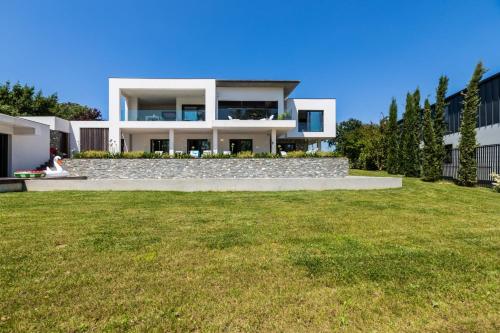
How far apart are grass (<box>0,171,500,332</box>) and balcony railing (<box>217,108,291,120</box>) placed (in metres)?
13.7

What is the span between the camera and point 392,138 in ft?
74.7

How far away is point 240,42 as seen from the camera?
23297 millimetres

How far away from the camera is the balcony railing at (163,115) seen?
19.4 meters

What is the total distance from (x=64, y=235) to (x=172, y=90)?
1692 centimetres

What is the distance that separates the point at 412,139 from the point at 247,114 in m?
12.1

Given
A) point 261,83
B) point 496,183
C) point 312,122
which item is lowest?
point 496,183

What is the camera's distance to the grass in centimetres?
251

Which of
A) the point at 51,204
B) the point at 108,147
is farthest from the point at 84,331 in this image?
the point at 108,147

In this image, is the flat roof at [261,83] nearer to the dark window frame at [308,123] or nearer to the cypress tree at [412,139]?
the dark window frame at [308,123]

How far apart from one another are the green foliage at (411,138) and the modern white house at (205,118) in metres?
5.29

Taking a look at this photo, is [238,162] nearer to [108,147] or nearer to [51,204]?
[51,204]

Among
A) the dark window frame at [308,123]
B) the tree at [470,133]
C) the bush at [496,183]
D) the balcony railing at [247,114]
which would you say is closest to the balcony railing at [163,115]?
the balcony railing at [247,114]

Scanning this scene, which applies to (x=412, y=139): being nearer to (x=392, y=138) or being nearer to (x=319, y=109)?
(x=392, y=138)

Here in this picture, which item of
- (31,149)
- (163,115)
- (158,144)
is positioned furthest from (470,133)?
(31,149)
